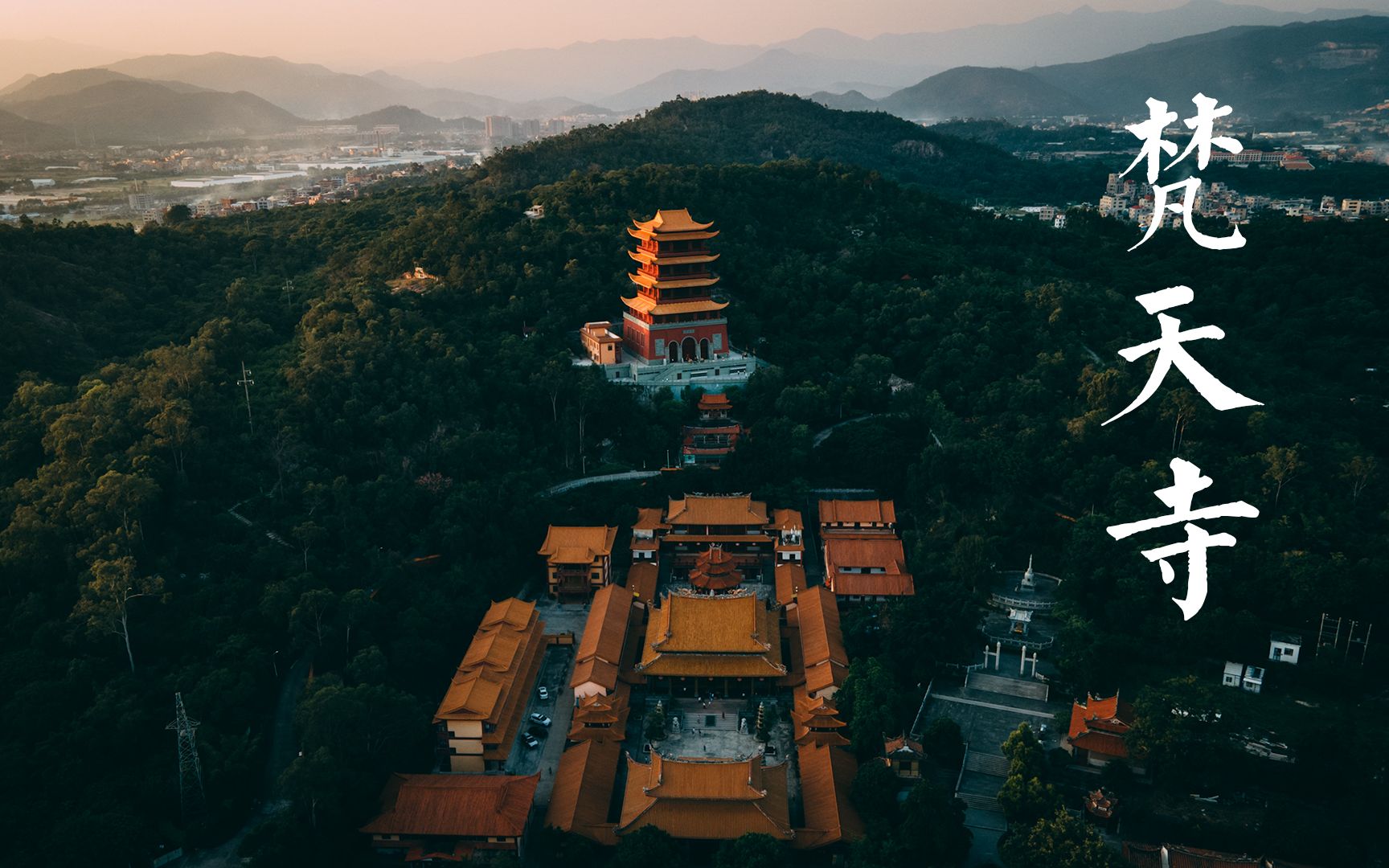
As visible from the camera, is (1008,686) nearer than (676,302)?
Yes

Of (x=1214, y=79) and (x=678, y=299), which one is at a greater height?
(x=1214, y=79)

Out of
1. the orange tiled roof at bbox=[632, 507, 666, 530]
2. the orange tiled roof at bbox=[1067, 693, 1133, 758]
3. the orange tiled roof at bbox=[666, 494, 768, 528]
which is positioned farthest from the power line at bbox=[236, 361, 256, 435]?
the orange tiled roof at bbox=[1067, 693, 1133, 758]

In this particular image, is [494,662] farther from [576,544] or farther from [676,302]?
[676,302]

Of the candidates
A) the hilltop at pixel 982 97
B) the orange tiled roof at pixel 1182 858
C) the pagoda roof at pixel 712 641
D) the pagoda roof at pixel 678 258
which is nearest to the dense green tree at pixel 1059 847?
the orange tiled roof at pixel 1182 858

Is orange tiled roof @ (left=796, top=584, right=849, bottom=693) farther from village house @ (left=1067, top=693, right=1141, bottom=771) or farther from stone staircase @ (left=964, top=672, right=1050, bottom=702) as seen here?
village house @ (left=1067, top=693, right=1141, bottom=771)

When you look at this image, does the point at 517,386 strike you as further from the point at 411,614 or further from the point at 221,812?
the point at 221,812

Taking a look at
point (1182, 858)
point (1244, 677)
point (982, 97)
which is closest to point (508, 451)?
point (1244, 677)

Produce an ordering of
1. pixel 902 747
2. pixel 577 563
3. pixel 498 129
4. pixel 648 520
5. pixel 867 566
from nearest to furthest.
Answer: pixel 902 747
pixel 867 566
pixel 577 563
pixel 648 520
pixel 498 129
